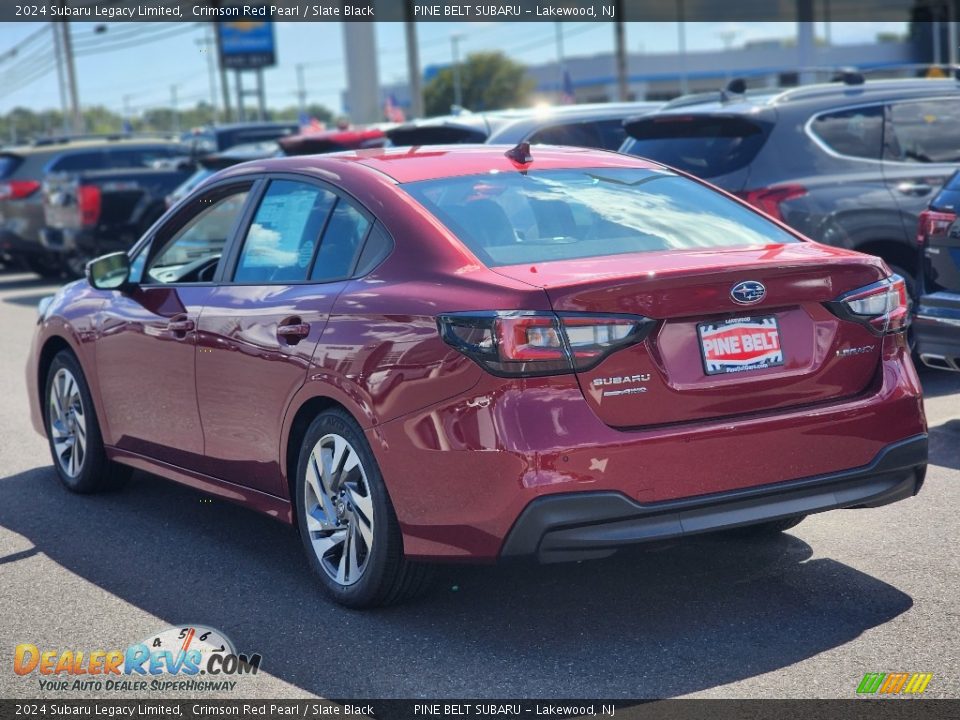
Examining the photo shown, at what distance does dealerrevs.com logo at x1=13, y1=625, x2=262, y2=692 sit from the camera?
14.5 ft

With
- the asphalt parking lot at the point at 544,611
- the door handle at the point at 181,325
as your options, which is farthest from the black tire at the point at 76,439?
the door handle at the point at 181,325

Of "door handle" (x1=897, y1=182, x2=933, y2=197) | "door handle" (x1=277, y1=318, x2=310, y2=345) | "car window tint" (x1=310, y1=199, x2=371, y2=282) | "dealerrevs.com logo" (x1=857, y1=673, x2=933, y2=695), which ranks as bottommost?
"dealerrevs.com logo" (x1=857, y1=673, x2=933, y2=695)

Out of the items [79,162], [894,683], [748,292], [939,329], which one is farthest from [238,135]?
[894,683]

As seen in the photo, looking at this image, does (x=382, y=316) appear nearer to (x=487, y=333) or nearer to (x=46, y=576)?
(x=487, y=333)

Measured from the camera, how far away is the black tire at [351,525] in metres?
4.72

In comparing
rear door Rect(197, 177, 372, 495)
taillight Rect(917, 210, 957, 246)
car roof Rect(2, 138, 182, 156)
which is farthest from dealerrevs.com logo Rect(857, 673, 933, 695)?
car roof Rect(2, 138, 182, 156)

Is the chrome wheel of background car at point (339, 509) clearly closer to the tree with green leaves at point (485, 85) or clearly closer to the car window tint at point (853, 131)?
the car window tint at point (853, 131)

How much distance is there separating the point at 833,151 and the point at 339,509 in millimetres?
5192

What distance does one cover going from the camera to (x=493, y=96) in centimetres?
9431

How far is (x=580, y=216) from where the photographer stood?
5.17 meters

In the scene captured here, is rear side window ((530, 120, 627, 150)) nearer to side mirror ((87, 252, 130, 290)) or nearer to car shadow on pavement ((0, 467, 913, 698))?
side mirror ((87, 252, 130, 290))

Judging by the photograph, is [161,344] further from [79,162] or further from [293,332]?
[79,162]

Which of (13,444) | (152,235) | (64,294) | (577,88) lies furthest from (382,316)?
(577,88)

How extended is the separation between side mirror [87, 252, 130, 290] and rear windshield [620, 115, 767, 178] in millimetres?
3957
